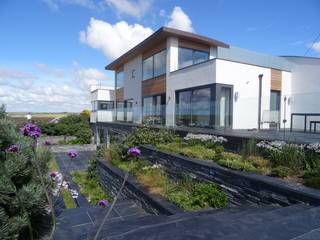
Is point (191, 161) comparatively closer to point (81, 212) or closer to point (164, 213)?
point (164, 213)

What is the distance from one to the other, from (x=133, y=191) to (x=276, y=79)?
12.6 metres

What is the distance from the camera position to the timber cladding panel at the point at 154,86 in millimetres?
16656

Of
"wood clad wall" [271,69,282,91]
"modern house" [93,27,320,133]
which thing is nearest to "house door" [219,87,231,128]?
"modern house" [93,27,320,133]

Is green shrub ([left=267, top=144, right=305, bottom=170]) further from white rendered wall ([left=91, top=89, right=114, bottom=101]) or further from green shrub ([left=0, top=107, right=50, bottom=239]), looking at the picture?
white rendered wall ([left=91, top=89, right=114, bottom=101])

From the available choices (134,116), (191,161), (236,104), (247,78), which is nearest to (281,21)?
(247,78)

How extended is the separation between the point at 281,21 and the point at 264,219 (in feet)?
45.6

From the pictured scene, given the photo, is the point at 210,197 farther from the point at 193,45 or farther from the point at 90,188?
the point at 193,45

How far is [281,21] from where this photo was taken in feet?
45.7

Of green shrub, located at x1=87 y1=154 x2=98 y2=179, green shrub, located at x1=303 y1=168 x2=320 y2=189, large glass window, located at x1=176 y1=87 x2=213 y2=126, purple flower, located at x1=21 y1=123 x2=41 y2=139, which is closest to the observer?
purple flower, located at x1=21 y1=123 x2=41 y2=139

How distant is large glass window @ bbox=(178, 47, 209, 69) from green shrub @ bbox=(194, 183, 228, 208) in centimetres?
1197

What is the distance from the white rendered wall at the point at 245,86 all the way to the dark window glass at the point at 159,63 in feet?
15.7

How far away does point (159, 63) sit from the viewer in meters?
17.3

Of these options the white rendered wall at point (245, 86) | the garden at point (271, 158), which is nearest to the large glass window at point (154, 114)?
the white rendered wall at point (245, 86)

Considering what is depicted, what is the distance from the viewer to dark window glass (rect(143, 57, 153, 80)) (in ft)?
60.6
